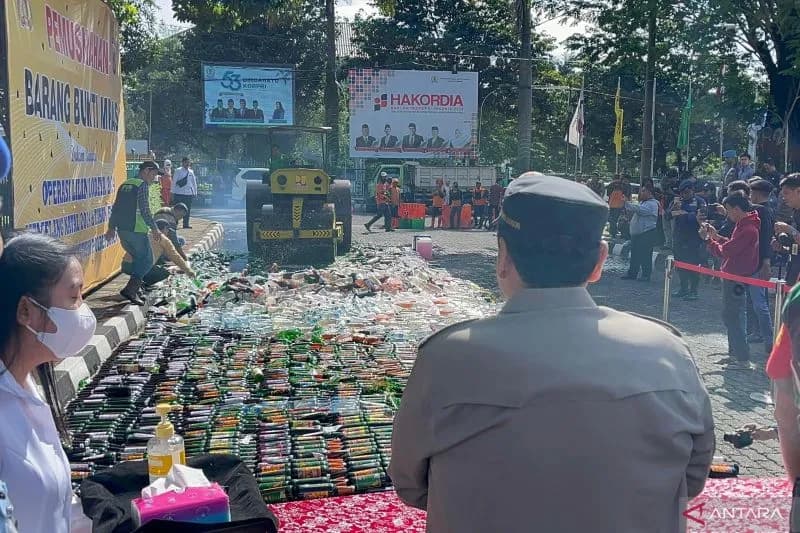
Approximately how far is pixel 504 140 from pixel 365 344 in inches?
1582

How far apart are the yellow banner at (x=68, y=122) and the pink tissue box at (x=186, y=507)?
5608 millimetres

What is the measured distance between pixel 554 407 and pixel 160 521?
151 cm

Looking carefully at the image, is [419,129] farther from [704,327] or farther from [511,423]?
[511,423]

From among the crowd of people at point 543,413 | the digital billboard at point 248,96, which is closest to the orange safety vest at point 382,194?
the digital billboard at point 248,96

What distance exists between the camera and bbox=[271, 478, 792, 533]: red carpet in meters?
3.28

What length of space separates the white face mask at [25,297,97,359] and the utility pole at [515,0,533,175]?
1727 cm

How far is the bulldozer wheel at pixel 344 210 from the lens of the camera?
15.7 meters

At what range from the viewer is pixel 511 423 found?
173 cm

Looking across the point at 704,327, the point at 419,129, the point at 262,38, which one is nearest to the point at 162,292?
the point at 704,327

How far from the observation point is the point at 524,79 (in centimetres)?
1964

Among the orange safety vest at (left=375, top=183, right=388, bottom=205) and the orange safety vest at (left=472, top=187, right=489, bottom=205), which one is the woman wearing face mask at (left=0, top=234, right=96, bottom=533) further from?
the orange safety vest at (left=472, top=187, right=489, bottom=205)

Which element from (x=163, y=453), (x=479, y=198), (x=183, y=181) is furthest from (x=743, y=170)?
(x=163, y=453)

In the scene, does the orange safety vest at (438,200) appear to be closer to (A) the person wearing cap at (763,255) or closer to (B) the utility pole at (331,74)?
(B) the utility pole at (331,74)

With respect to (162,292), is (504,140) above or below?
above
